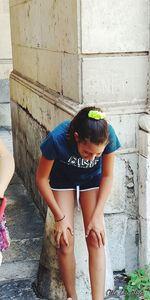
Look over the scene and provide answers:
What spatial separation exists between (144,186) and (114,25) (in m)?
1.24

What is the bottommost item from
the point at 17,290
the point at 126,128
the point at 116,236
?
the point at 17,290

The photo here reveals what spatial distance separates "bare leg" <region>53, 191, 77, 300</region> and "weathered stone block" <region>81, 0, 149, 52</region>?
109cm

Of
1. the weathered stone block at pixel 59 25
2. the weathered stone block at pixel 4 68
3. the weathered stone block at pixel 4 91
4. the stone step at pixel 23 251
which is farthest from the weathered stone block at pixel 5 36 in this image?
the stone step at pixel 23 251

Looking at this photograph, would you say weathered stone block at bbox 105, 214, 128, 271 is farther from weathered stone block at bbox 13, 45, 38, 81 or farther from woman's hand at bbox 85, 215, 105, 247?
weathered stone block at bbox 13, 45, 38, 81

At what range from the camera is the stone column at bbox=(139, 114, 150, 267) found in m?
4.05

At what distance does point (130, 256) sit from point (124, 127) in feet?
Result: 3.60

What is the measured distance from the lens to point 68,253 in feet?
12.3

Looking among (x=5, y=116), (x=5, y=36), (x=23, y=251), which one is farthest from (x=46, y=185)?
(x=5, y=36)

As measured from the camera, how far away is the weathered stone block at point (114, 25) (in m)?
3.91

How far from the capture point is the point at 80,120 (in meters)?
3.34

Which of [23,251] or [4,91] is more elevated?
[4,91]

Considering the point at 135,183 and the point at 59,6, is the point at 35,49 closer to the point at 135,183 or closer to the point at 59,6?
the point at 59,6

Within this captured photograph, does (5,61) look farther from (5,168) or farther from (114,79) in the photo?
(5,168)

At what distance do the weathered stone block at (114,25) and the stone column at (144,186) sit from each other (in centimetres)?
58
